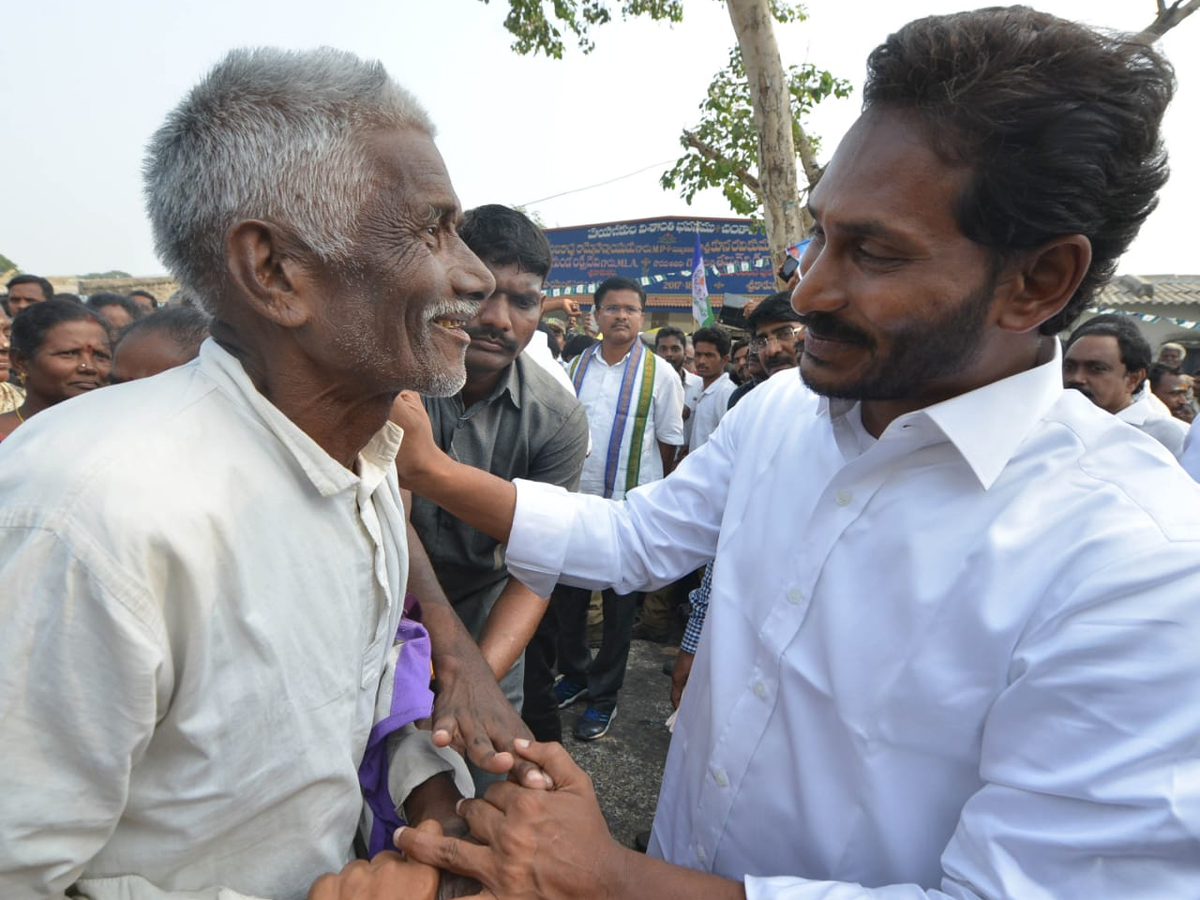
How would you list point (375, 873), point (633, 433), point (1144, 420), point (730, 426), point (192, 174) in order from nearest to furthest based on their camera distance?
point (192, 174)
point (375, 873)
point (730, 426)
point (1144, 420)
point (633, 433)

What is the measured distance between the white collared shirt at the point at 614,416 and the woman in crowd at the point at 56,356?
316 centimetres

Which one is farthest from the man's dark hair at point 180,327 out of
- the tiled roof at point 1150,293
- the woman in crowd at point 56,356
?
the tiled roof at point 1150,293

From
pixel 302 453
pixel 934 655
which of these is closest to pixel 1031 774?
pixel 934 655

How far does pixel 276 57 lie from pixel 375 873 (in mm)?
1401

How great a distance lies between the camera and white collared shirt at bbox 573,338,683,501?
573 centimetres

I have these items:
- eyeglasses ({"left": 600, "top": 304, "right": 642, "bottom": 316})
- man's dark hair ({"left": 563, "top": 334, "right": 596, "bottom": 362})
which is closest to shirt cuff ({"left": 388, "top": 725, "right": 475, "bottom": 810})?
eyeglasses ({"left": 600, "top": 304, "right": 642, "bottom": 316})

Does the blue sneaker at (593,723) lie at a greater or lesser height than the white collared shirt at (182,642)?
lesser

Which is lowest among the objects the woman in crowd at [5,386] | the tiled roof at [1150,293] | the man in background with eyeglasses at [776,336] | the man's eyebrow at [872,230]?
the tiled roof at [1150,293]

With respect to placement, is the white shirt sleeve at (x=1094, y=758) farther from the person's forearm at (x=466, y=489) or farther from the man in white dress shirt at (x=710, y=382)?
the man in white dress shirt at (x=710, y=382)

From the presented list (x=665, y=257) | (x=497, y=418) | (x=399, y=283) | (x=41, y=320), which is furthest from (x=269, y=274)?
(x=665, y=257)

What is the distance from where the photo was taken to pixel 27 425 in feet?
3.51

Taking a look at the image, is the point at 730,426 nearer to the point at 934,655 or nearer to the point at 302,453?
the point at 934,655

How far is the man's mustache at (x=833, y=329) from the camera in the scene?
1387mm

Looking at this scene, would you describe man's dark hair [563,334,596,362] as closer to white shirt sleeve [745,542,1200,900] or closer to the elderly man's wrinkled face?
the elderly man's wrinkled face
